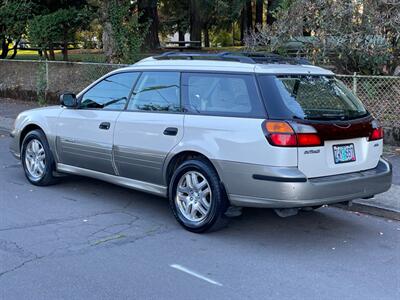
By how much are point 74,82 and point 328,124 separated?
12.0 meters

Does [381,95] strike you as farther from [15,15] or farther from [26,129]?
[15,15]

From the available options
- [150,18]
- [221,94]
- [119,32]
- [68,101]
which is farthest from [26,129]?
[150,18]

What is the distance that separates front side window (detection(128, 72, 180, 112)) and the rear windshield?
1182mm

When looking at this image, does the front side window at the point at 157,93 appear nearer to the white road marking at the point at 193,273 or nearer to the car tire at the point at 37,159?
the car tire at the point at 37,159

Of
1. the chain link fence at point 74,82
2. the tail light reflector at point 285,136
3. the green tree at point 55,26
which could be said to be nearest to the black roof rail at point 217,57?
the tail light reflector at point 285,136

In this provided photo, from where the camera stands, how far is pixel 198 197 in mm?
5531

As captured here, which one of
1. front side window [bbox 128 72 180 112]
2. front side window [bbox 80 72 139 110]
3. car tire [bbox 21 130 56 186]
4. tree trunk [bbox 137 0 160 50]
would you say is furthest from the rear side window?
tree trunk [bbox 137 0 160 50]

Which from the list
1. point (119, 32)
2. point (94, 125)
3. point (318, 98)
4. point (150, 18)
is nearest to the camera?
point (318, 98)

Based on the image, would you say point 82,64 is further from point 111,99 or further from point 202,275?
point 202,275

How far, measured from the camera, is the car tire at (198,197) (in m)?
5.32

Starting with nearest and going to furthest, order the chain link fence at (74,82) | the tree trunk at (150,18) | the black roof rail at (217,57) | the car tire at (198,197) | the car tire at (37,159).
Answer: the car tire at (198,197) < the black roof rail at (217,57) < the car tire at (37,159) < the chain link fence at (74,82) < the tree trunk at (150,18)

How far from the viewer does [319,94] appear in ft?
18.1

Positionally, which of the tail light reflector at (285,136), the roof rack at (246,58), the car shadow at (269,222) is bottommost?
the car shadow at (269,222)

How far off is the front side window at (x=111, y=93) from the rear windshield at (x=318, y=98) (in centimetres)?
191
